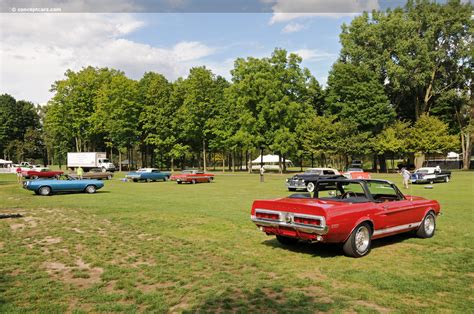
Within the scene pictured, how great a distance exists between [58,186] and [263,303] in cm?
2164

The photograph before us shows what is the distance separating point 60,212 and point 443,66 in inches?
2406

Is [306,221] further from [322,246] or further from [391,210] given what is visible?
[391,210]

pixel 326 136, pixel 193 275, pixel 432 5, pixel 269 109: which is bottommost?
pixel 193 275

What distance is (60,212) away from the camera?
51.0 feet

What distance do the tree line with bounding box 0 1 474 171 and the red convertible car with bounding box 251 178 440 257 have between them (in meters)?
47.0

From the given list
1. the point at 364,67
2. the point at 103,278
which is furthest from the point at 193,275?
the point at 364,67

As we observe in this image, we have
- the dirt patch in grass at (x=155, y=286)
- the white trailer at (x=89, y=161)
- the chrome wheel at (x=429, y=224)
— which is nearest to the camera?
the dirt patch in grass at (x=155, y=286)

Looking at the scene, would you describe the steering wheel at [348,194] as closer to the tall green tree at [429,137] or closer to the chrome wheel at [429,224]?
the chrome wheel at [429,224]

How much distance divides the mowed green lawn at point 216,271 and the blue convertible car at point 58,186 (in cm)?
1243

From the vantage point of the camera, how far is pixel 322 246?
31.2 ft

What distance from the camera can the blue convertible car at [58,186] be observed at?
23.8 metres

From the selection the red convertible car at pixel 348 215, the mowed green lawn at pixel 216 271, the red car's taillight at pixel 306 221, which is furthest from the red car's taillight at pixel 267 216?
the mowed green lawn at pixel 216 271

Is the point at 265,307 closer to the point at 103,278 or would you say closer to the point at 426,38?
the point at 103,278

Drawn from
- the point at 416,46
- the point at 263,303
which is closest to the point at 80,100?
the point at 416,46
